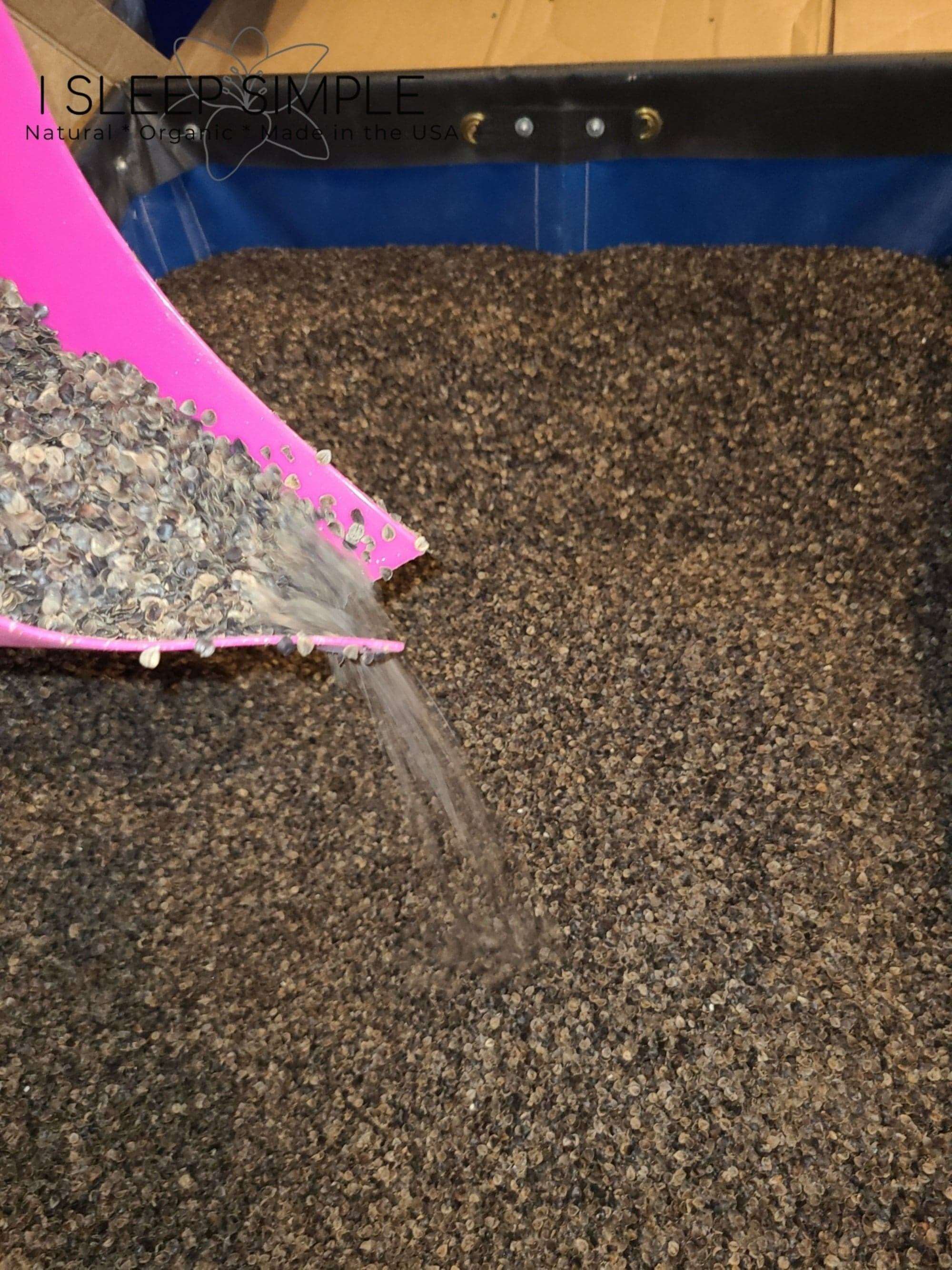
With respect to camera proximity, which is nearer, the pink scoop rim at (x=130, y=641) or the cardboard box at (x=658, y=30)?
the pink scoop rim at (x=130, y=641)

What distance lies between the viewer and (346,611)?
1.32 meters

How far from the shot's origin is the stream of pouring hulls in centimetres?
124

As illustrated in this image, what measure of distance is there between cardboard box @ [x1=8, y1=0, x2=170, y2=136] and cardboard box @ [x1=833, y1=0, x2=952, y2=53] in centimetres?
142

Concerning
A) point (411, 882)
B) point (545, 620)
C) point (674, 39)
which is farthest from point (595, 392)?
point (411, 882)

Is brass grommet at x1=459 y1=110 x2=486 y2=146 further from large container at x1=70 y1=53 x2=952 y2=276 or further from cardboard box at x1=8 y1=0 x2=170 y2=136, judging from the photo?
cardboard box at x1=8 y1=0 x2=170 y2=136

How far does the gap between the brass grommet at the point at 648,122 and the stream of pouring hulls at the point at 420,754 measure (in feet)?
3.42

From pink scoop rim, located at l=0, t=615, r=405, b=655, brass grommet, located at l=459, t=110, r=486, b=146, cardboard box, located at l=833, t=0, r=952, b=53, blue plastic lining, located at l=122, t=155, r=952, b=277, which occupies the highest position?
cardboard box, located at l=833, t=0, r=952, b=53

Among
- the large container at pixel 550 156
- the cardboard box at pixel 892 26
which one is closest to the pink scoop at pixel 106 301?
the large container at pixel 550 156

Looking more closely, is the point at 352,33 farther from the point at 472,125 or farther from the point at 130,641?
the point at 130,641

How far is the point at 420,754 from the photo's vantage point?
146 centimetres

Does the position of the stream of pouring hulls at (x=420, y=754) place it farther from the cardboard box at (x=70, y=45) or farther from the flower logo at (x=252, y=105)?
the cardboard box at (x=70, y=45)

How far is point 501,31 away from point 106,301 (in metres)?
1.20

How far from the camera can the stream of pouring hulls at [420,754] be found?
1.24 m

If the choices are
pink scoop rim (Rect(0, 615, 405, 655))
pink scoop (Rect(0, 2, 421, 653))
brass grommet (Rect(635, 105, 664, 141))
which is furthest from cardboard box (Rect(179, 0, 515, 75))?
pink scoop rim (Rect(0, 615, 405, 655))
